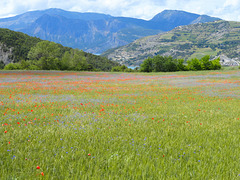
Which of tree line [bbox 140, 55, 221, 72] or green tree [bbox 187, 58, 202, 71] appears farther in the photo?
green tree [bbox 187, 58, 202, 71]

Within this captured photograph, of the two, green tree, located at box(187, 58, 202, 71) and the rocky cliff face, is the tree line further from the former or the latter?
the rocky cliff face

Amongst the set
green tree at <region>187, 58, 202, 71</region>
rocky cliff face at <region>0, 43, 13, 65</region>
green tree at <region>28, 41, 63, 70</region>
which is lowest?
green tree at <region>187, 58, 202, 71</region>

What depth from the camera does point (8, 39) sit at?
562 ft

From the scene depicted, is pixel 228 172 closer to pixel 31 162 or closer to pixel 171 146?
pixel 171 146

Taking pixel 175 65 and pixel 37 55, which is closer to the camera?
pixel 37 55

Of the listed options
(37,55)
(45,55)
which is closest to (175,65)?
(45,55)

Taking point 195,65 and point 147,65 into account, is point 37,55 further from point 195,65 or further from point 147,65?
point 195,65

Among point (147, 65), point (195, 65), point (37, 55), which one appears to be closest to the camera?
point (37, 55)

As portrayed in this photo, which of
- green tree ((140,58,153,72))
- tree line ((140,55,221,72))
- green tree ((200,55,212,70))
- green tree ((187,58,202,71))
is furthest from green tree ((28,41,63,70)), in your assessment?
green tree ((200,55,212,70))

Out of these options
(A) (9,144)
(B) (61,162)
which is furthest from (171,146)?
(A) (9,144)

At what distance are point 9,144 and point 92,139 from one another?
7.10 feet

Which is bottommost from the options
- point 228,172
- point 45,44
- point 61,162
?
point 228,172

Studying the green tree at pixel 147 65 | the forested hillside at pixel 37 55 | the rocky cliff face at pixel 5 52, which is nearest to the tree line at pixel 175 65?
the green tree at pixel 147 65

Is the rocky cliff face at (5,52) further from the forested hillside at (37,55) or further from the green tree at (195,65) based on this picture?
the green tree at (195,65)
